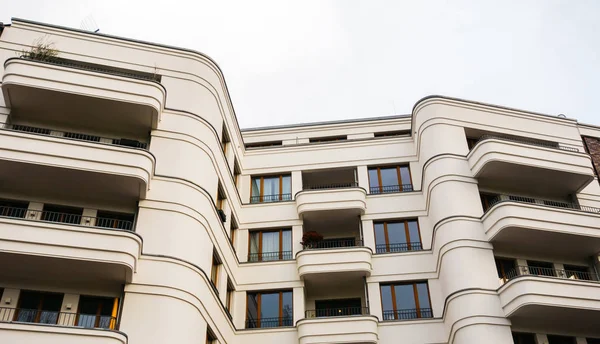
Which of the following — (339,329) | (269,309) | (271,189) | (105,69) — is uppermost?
(105,69)

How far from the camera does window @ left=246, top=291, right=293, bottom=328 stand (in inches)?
1032

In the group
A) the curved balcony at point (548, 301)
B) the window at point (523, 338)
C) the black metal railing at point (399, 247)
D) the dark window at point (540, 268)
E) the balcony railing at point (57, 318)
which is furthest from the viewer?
the black metal railing at point (399, 247)

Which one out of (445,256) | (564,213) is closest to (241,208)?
(445,256)

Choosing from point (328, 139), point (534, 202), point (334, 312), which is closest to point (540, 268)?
point (534, 202)

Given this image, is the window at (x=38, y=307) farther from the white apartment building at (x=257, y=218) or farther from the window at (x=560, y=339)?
the window at (x=560, y=339)

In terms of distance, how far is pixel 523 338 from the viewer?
75.7ft

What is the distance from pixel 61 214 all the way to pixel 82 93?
4.86m

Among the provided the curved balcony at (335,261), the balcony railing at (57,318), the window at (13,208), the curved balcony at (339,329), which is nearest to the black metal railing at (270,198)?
the curved balcony at (335,261)

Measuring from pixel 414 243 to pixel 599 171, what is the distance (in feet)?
34.5

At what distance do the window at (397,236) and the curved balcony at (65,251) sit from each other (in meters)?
12.6

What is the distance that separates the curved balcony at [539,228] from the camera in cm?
2400

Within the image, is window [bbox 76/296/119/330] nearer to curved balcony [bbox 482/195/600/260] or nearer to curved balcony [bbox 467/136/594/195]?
curved balcony [bbox 482/195/600/260]

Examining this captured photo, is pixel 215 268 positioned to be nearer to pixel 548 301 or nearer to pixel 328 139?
pixel 328 139

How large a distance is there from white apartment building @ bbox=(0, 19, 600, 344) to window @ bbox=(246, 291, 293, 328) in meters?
0.10
